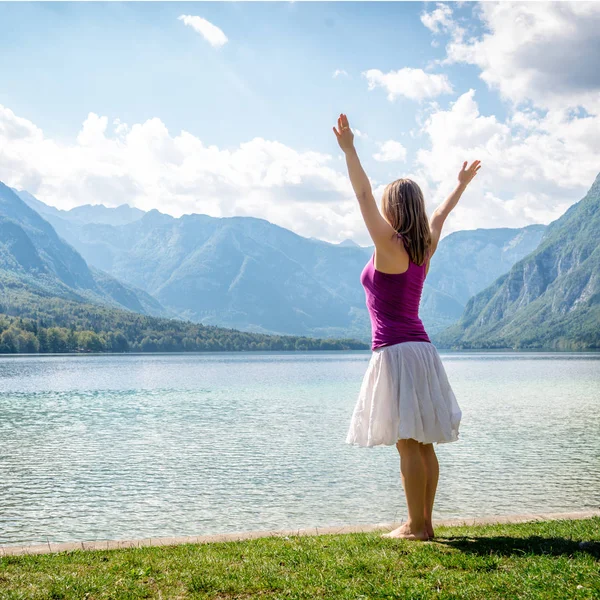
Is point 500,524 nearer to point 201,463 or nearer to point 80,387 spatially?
point 201,463

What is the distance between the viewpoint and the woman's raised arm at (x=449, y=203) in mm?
7680

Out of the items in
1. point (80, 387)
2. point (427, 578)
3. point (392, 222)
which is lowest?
point (80, 387)

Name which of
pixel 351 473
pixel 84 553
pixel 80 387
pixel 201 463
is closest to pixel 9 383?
pixel 80 387

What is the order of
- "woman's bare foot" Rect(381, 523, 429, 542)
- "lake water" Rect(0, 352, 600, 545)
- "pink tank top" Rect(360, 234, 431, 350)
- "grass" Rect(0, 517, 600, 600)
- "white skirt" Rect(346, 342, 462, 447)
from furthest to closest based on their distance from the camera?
1. "lake water" Rect(0, 352, 600, 545)
2. "woman's bare foot" Rect(381, 523, 429, 542)
3. "pink tank top" Rect(360, 234, 431, 350)
4. "white skirt" Rect(346, 342, 462, 447)
5. "grass" Rect(0, 517, 600, 600)

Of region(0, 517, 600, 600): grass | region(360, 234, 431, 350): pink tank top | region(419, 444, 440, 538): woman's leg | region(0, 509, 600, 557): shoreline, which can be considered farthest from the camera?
region(0, 509, 600, 557): shoreline

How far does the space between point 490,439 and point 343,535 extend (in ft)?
70.6

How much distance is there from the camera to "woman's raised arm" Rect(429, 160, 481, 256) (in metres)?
7.68

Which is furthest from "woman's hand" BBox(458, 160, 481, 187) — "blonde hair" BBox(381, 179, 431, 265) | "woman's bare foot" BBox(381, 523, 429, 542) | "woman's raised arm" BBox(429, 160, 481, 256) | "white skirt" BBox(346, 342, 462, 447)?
"woman's bare foot" BBox(381, 523, 429, 542)

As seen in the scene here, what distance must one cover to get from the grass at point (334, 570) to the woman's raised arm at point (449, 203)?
10.8 feet

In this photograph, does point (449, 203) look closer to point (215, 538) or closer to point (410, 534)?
point (410, 534)

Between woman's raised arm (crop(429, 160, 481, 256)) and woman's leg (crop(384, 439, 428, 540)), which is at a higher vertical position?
woman's raised arm (crop(429, 160, 481, 256))

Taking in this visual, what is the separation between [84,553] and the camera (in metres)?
8.10

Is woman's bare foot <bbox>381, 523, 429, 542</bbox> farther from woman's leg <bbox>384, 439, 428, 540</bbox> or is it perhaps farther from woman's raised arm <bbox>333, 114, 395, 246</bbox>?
woman's raised arm <bbox>333, 114, 395, 246</bbox>

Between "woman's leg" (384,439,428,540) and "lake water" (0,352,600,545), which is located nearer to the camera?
"woman's leg" (384,439,428,540)
